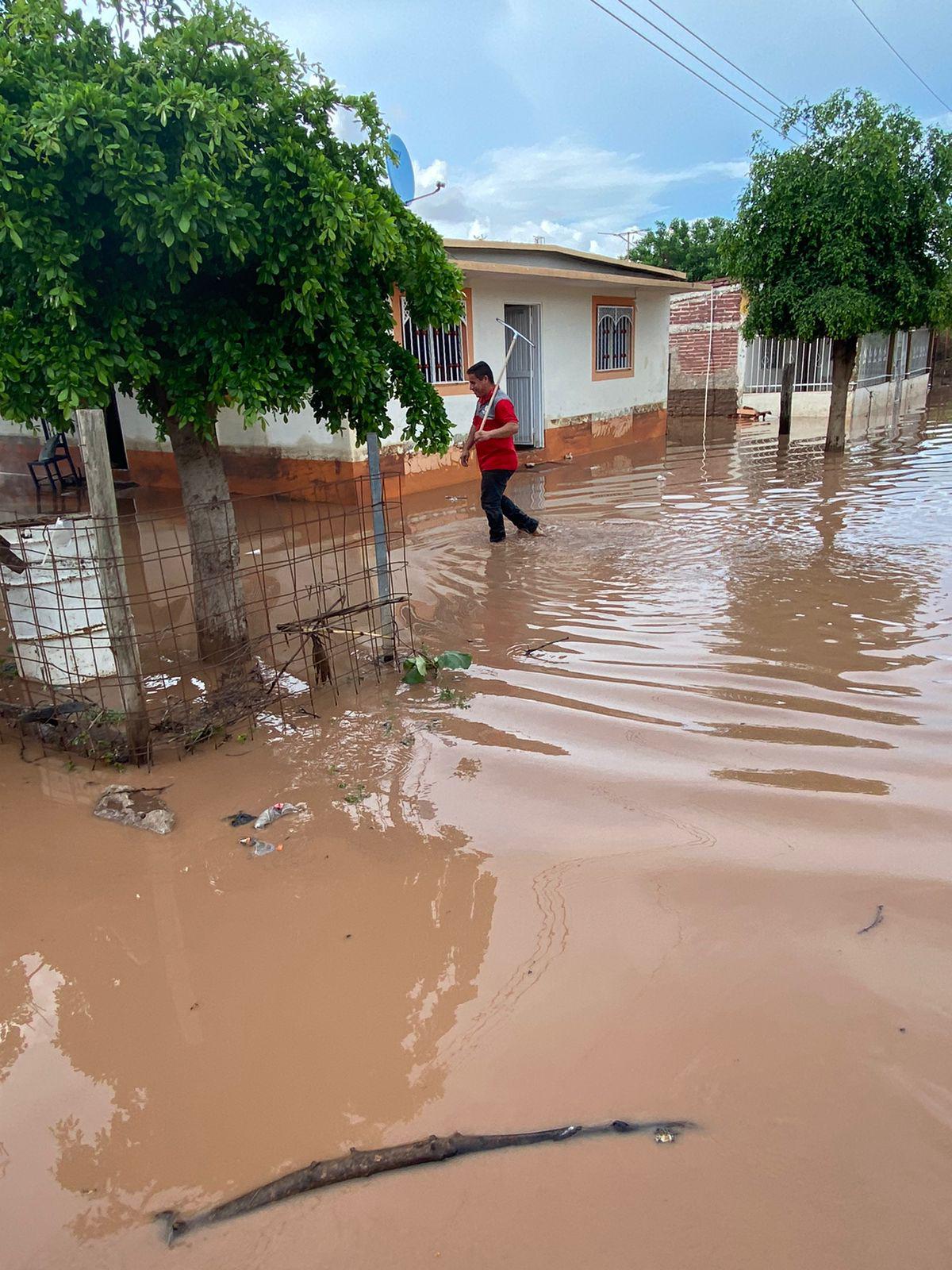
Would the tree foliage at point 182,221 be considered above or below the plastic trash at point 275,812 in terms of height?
above

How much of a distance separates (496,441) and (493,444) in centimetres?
4

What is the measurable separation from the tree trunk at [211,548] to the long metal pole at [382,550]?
818 mm

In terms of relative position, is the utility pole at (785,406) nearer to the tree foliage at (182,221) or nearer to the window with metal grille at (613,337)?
the window with metal grille at (613,337)

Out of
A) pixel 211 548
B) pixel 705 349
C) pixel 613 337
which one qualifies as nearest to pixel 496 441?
pixel 211 548

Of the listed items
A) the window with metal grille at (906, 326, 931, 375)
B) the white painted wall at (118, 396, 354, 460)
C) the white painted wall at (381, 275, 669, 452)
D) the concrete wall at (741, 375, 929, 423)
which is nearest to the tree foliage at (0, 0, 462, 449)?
the white painted wall at (118, 396, 354, 460)

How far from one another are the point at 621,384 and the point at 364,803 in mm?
13893

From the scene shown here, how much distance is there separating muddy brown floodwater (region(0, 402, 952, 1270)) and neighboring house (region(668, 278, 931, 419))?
52.9 ft

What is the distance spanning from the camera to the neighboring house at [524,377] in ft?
35.9

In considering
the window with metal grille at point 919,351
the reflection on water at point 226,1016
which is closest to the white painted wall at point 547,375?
the reflection on water at point 226,1016

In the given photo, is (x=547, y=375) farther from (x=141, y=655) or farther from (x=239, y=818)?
(x=239, y=818)

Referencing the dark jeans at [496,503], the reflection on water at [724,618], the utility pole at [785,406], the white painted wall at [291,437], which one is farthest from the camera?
the utility pole at [785,406]

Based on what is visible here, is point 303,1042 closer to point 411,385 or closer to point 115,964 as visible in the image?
point 115,964

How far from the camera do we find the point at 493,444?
A: 792 centimetres

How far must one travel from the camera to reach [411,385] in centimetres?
486
